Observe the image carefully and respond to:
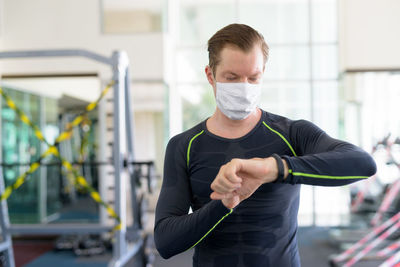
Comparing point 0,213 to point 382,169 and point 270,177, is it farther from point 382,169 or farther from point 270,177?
point 382,169

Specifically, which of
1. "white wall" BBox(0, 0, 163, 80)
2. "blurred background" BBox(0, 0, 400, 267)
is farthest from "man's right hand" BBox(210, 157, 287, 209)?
"white wall" BBox(0, 0, 163, 80)

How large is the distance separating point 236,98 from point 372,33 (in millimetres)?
4525

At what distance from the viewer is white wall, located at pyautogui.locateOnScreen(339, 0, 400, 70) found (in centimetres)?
482

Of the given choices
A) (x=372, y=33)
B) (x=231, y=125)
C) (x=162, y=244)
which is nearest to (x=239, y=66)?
(x=231, y=125)

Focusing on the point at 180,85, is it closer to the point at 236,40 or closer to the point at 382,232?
the point at 382,232

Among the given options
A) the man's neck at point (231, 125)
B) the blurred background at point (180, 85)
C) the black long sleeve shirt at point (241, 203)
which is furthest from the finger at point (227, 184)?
the blurred background at point (180, 85)

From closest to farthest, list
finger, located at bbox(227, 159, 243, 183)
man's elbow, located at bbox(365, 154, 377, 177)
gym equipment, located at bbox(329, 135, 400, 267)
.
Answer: finger, located at bbox(227, 159, 243, 183) → man's elbow, located at bbox(365, 154, 377, 177) → gym equipment, located at bbox(329, 135, 400, 267)

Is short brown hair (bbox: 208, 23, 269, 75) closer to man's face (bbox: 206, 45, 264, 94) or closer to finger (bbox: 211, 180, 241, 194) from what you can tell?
man's face (bbox: 206, 45, 264, 94)

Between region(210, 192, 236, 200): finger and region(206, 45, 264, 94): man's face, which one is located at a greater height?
region(206, 45, 264, 94): man's face

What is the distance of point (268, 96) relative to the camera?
565 centimetres

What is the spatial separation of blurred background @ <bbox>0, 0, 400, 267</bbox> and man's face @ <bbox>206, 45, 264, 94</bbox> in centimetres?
368

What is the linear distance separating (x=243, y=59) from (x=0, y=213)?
9.81 ft

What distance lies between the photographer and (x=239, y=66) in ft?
3.12

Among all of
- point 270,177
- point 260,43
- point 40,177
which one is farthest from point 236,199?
point 40,177
